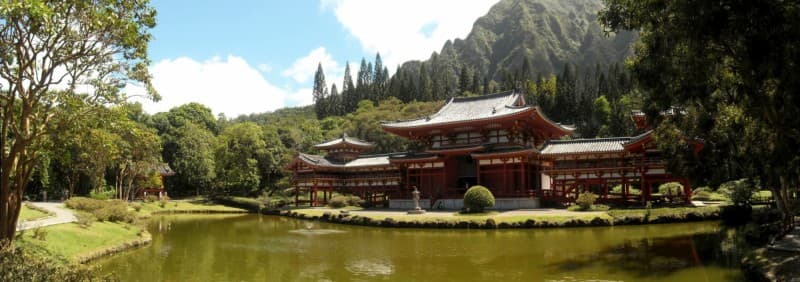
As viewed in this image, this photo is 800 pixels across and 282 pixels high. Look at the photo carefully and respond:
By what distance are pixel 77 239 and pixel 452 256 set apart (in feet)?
42.0

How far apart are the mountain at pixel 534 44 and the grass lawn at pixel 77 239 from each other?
122 meters

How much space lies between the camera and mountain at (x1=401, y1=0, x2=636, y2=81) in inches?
5906

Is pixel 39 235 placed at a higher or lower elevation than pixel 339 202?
higher

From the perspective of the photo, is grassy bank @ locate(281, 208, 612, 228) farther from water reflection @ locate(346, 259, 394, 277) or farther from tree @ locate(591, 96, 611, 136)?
tree @ locate(591, 96, 611, 136)

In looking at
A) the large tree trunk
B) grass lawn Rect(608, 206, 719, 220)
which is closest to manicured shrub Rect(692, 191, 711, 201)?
grass lawn Rect(608, 206, 719, 220)

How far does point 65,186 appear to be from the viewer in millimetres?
47219

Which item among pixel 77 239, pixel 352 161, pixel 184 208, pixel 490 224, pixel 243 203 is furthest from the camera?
pixel 243 203

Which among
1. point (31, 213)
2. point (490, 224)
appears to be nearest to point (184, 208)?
point (31, 213)

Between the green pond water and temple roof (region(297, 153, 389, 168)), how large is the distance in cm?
1898

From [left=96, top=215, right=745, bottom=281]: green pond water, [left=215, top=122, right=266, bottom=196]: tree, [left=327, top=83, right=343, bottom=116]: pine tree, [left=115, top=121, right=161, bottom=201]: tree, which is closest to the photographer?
[left=96, top=215, right=745, bottom=281]: green pond water

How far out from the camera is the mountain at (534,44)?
150000mm

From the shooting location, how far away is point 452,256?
1641 centimetres

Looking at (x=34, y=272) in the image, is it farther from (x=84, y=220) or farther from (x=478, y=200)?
(x=478, y=200)

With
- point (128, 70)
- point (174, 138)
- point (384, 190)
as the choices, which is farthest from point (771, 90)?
point (174, 138)
